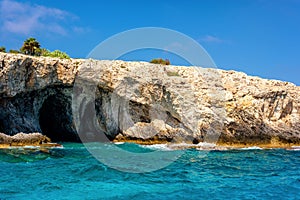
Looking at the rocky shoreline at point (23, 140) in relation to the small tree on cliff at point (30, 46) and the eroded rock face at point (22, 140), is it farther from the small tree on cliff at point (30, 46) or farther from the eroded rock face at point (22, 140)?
the small tree on cliff at point (30, 46)

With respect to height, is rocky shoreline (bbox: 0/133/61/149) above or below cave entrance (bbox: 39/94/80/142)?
below

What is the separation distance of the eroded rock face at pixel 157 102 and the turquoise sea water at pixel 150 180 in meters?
10.8

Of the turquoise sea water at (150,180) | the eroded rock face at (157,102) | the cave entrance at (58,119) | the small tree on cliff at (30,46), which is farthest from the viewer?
the small tree on cliff at (30,46)

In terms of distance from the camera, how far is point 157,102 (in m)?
34.0

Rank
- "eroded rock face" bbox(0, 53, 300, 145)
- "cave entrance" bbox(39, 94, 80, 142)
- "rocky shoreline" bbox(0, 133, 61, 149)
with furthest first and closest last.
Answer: "cave entrance" bbox(39, 94, 80, 142)
"eroded rock face" bbox(0, 53, 300, 145)
"rocky shoreline" bbox(0, 133, 61, 149)

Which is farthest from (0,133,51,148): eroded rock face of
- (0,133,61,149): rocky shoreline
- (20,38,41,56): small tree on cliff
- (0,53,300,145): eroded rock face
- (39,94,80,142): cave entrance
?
(20,38,41,56): small tree on cliff

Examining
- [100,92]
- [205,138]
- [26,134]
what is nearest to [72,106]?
[100,92]

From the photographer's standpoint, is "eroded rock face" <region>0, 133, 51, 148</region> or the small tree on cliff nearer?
"eroded rock face" <region>0, 133, 51, 148</region>

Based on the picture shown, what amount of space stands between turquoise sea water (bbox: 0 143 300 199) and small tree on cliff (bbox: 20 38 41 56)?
23.1m

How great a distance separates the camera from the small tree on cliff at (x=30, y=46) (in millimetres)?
41750

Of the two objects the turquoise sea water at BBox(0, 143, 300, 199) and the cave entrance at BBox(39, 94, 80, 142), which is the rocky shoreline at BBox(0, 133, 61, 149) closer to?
the cave entrance at BBox(39, 94, 80, 142)

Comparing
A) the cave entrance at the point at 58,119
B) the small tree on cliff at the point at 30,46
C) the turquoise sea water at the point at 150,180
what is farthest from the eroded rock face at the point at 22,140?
the small tree on cliff at the point at 30,46

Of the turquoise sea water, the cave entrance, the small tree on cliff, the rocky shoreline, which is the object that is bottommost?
the turquoise sea water

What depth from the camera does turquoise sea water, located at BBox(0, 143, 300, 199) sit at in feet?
40.3
